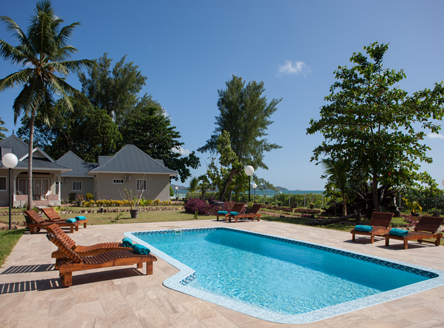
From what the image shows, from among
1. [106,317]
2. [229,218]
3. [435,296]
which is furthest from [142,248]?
[229,218]

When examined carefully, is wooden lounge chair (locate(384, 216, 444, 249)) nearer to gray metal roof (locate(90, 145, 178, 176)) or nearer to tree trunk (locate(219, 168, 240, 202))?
tree trunk (locate(219, 168, 240, 202))

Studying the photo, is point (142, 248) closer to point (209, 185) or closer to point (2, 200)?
point (209, 185)

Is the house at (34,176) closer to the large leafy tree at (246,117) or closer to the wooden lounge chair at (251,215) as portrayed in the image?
the wooden lounge chair at (251,215)

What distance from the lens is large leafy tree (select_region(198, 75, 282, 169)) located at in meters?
36.6

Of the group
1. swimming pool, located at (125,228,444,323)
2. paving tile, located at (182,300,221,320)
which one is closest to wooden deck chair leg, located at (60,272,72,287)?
swimming pool, located at (125,228,444,323)

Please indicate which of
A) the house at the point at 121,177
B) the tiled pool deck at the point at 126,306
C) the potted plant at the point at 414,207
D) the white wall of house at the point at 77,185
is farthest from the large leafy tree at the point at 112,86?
the tiled pool deck at the point at 126,306

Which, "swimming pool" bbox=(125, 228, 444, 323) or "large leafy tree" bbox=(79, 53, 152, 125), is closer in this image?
"swimming pool" bbox=(125, 228, 444, 323)

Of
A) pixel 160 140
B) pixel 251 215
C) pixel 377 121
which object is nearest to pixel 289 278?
pixel 251 215

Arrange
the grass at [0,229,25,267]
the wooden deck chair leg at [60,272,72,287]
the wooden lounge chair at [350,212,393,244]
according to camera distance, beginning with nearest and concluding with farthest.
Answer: the wooden deck chair leg at [60,272,72,287], the grass at [0,229,25,267], the wooden lounge chair at [350,212,393,244]

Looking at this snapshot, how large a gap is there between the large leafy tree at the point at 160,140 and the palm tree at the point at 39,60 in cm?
1835

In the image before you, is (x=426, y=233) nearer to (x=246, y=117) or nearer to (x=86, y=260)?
(x=86, y=260)

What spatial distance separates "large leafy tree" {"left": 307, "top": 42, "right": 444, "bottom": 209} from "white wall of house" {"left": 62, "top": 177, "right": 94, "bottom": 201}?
2359 cm

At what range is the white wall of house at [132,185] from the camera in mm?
25125

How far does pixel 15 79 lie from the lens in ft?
53.3
